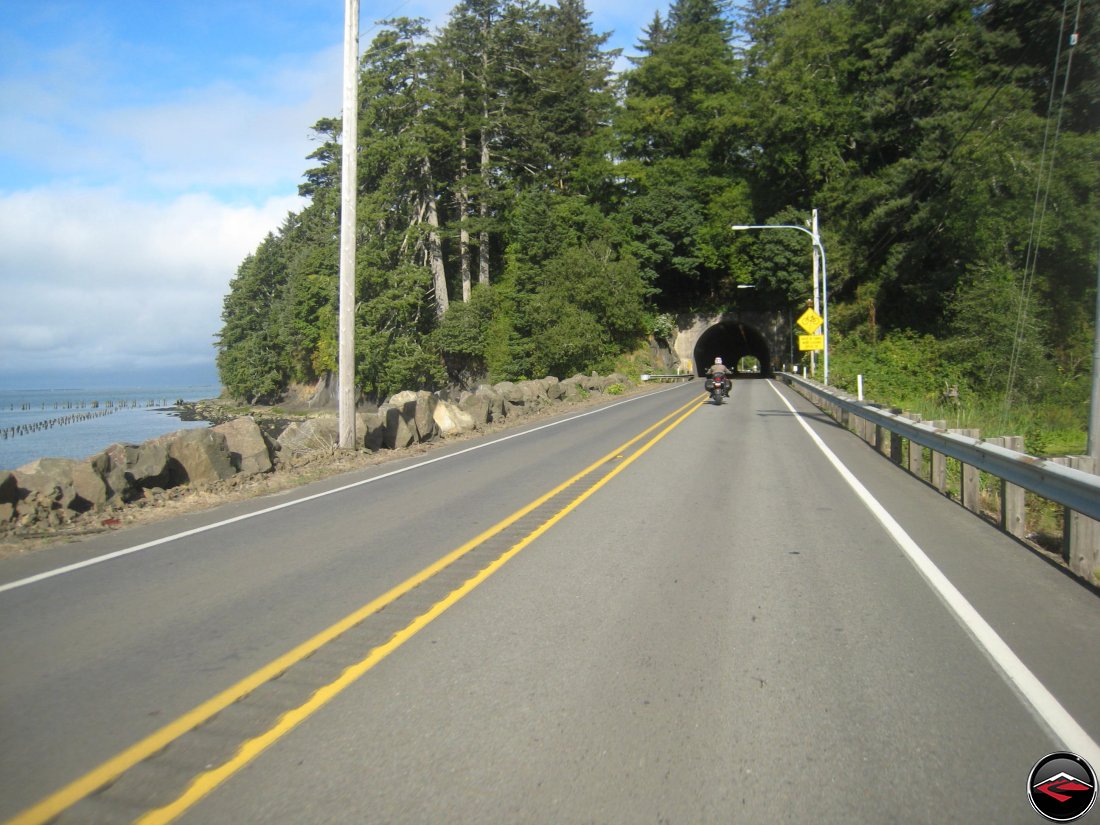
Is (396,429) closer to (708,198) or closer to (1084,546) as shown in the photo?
(1084,546)

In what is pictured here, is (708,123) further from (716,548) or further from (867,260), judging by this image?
(716,548)

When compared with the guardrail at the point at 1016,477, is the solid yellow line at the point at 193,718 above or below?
below

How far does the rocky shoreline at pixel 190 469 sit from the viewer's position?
1060 centimetres

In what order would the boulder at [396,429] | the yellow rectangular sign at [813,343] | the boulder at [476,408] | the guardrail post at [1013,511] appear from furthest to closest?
the yellow rectangular sign at [813,343], the boulder at [476,408], the boulder at [396,429], the guardrail post at [1013,511]

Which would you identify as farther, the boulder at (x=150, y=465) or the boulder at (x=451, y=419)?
the boulder at (x=451, y=419)

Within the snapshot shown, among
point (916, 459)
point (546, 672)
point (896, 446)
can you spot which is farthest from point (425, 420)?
point (546, 672)

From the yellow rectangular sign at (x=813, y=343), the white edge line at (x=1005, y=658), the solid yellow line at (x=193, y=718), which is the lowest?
the solid yellow line at (x=193, y=718)

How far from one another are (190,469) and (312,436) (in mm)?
4107

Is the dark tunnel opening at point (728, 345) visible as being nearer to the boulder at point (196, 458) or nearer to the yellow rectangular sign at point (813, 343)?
the yellow rectangular sign at point (813, 343)

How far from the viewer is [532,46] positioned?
66.2 meters

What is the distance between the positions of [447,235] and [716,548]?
55966 millimetres

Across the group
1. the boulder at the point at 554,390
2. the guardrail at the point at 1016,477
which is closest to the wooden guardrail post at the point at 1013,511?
the guardrail at the point at 1016,477

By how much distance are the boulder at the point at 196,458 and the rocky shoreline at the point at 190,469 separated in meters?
0.02

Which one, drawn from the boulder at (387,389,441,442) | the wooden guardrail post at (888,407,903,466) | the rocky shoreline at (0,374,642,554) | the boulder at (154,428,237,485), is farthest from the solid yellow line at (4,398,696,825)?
the boulder at (387,389,441,442)
